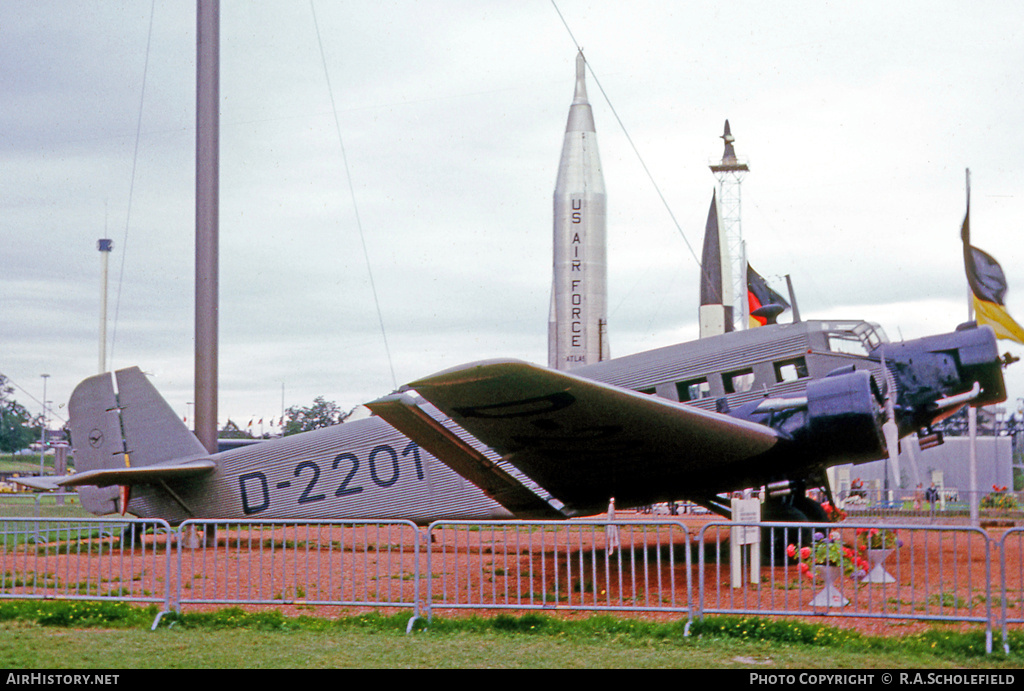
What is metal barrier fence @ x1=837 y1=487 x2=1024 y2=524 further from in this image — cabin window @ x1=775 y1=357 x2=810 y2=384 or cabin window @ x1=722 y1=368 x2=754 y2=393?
cabin window @ x1=722 y1=368 x2=754 y2=393

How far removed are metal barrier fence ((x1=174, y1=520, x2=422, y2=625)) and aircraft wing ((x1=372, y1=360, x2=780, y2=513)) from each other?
140 centimetres

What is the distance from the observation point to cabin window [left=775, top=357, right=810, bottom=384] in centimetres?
1248

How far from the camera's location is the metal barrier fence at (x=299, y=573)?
8289 mm

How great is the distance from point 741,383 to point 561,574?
3840 mm

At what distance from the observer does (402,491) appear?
14586 millimetres

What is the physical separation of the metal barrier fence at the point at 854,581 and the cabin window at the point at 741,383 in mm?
2126

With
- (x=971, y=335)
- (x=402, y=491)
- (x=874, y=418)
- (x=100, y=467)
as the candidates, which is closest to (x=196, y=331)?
(x=100, y=467)

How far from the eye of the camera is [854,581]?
8047 mm

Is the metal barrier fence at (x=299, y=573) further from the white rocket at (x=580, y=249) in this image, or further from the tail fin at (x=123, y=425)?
the white rocket at (x=580, y=249)

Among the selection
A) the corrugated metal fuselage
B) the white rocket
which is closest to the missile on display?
the white rocket

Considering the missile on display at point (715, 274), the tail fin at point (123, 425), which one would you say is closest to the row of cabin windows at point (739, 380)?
the tail fin at point (123, 425)

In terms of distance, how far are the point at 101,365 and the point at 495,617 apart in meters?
33.4
